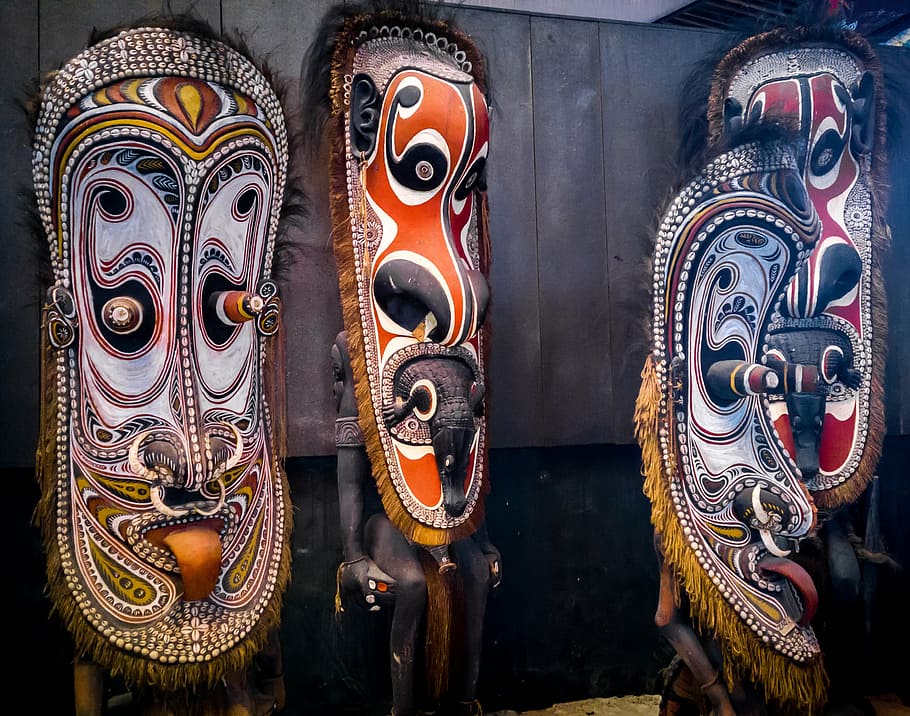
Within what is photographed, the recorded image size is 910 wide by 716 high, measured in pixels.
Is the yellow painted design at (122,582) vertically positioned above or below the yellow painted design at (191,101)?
below

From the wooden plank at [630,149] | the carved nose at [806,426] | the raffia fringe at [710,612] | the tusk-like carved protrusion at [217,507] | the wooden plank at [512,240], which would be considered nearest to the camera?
the tusk-like carved protrusion at [217,507]

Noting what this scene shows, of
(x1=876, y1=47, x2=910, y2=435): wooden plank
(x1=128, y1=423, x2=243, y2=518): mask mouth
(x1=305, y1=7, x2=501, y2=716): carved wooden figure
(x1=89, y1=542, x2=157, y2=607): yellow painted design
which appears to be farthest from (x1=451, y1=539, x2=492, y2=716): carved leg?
(x1=876, y1=47, x2=910, y2=435): wooden plank

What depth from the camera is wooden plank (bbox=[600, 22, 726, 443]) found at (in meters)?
2.73

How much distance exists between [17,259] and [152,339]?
1.72ft

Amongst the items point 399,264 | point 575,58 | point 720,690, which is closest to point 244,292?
point 399,264

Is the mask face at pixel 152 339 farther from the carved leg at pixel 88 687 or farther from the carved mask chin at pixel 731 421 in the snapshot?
the carved mask chin at pixel 731 421

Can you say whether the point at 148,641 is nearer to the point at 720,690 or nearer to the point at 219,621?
the point at 219,621

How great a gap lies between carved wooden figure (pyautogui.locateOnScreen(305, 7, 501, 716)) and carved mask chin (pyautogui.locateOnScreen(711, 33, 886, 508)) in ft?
2.79

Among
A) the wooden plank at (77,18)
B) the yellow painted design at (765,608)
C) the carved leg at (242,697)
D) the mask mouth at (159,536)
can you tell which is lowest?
the carved leg at (242,697)

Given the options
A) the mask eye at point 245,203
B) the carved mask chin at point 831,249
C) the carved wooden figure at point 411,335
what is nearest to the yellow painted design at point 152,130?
the mask eye at point 245,203

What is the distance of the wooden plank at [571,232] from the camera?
8.75ft

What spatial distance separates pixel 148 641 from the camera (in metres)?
1.85

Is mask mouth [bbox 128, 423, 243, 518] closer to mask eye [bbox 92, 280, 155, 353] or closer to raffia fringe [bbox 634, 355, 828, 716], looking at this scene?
mask eye [bbox 92, 280, 155, 353]

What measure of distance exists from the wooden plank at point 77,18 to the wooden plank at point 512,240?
85cm
